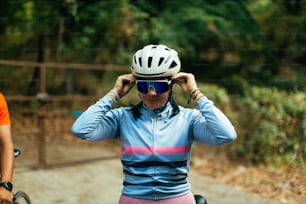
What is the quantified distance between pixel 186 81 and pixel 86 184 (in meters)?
3.95

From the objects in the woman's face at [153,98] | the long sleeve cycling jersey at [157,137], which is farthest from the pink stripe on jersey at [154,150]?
the woman's face at [153,98]

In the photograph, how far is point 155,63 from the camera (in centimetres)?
248

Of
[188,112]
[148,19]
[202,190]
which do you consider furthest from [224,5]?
[188,112]

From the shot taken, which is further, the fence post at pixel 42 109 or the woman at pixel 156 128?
the fence post at pixel 42 109

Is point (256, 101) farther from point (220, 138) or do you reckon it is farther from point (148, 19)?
point (220, 138)

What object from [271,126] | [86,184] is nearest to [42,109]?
[86,184]

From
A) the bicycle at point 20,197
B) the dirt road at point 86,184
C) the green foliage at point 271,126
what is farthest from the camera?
the green foliage at point 271,126

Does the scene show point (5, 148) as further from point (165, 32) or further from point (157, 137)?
point (165, 32)

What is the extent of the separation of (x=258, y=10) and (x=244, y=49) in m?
1.42

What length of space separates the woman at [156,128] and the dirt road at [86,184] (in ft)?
10.0

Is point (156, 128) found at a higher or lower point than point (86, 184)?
higher

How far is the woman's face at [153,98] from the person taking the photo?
2473 mm

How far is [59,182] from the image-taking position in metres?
6.16

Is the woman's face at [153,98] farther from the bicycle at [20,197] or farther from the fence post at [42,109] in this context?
the fence post at [42,109]
